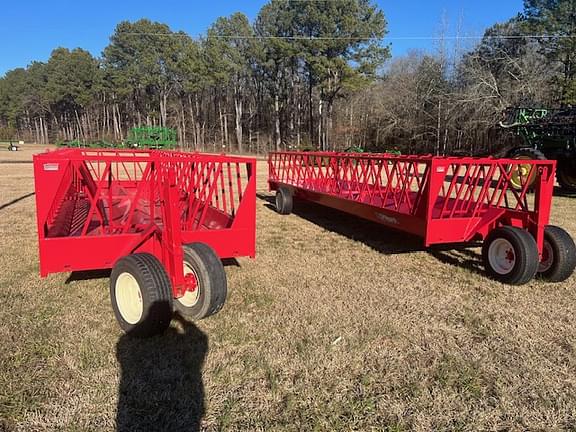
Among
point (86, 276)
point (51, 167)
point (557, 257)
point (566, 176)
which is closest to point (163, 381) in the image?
point (51, 167)

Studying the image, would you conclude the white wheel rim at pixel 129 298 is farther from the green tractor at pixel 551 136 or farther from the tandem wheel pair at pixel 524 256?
the green tractor at pixel 551 136

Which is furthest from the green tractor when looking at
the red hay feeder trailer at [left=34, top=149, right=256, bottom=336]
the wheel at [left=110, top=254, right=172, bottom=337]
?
the wheel at [left=110, top=254, right=172, bottom=337]

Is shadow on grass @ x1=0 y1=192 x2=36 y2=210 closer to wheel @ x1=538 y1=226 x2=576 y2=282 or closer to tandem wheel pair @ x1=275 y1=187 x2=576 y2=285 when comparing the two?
tandem wheel pair @ x1=275 y1=187 x2=576 y2=285

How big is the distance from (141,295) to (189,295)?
1.60ft

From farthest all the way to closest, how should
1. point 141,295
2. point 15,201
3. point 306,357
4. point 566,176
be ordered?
point 566,176 < point 15,201 < point 141,295 < point 306,357

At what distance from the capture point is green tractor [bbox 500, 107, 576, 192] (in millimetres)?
10648

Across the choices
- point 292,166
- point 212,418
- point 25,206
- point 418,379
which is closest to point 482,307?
point 418,379

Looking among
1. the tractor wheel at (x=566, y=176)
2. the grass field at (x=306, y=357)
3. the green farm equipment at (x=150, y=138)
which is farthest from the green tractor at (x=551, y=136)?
the green farm equipment at (x=150, y=138)

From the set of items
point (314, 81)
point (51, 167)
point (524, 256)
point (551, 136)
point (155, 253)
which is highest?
point (314, 81)

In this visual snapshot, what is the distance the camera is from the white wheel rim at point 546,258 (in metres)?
4.48

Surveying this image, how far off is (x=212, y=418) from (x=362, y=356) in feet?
3.62

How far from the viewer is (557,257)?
4391 millimetres

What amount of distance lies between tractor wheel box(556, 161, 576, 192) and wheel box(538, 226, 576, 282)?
8.13 meters

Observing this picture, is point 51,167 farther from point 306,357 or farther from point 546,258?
point 546,258
